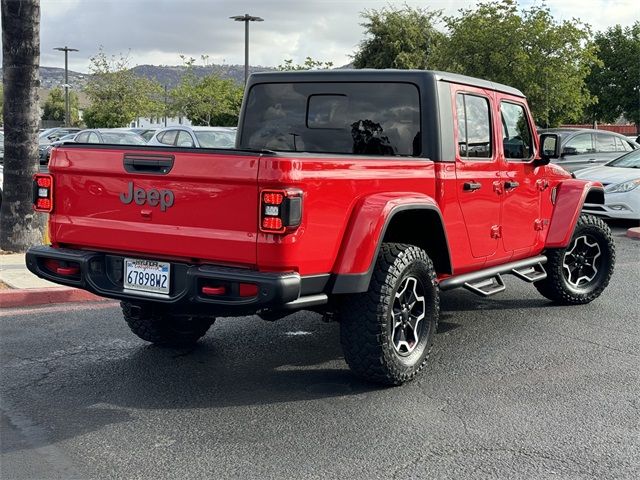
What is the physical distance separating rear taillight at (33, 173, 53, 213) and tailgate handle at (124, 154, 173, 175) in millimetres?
672

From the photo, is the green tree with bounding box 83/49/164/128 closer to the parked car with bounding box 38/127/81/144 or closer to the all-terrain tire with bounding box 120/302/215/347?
the parked car with bounding box 38/127/81/144

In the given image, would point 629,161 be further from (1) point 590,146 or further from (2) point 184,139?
(2) point 184,139

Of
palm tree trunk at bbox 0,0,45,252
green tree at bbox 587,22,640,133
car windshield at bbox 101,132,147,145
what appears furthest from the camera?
green tree at bbox 587,22,640,133

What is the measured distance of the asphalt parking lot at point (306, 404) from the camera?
3.77 m

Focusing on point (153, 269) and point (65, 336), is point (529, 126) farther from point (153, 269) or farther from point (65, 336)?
point (65, 336)

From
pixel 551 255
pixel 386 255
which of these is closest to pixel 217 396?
pixel 386 255

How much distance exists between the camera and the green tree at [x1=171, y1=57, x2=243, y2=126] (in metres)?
42.3

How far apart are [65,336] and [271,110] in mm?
2374

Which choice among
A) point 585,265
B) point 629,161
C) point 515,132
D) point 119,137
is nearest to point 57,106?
point 119,137

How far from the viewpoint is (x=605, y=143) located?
16.7 m

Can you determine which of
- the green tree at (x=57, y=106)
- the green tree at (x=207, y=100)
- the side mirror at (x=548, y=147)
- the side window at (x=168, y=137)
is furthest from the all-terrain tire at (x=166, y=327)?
the green tree at (x=57, y=106)

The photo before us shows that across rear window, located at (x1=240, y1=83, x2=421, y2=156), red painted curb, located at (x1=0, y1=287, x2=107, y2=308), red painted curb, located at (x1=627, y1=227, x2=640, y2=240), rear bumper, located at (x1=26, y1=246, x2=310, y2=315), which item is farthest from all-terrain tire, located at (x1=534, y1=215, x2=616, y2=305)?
red painted curb, located at (x1=627, y1=227, x2=640, y2=240)

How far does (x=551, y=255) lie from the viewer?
707cm

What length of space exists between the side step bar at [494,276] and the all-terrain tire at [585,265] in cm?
45
